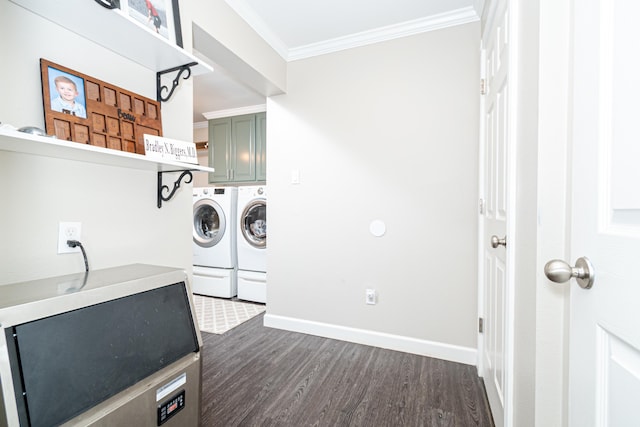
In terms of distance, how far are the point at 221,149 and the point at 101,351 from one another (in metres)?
3.57

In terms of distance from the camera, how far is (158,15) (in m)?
1.19

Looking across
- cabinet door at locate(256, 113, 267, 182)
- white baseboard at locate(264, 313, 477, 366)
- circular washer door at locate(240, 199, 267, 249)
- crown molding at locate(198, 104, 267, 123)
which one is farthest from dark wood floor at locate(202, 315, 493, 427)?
crown molding at locate(198, 104, 267, 123)

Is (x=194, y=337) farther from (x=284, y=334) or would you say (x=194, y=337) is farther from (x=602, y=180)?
(x=284, y=334)

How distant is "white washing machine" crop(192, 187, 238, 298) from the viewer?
3320 millimetres

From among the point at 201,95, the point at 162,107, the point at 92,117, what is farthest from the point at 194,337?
the point at 201,95

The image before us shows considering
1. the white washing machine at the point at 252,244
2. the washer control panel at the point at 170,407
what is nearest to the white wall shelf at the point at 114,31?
the washer control panel at the point at 170,407

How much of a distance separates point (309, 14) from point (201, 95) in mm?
2028

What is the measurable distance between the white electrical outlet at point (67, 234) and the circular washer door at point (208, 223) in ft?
7.45

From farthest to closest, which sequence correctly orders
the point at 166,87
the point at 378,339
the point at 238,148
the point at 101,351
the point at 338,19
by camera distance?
the point at 238,148 < the point at 378,339 < the point at 338,19 < the point at 166,87 < the point at 101,351

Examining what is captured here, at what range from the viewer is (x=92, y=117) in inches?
40.1

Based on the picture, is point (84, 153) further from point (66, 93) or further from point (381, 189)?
point (381, 189)

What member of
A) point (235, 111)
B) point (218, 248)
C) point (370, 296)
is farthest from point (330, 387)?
point (235, 111)

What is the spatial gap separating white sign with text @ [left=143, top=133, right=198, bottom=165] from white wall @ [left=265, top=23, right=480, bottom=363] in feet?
4.23

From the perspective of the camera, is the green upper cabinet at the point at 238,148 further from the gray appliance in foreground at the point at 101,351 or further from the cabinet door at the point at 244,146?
the gray appliance in foreground at the point at 101,351
